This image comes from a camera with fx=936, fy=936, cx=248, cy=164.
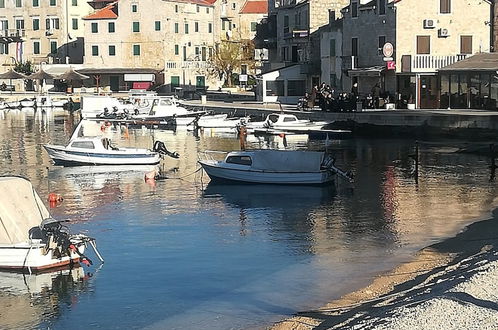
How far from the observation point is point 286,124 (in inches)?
2484

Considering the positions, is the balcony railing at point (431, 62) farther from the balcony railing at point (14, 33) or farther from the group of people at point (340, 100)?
the balcony railing at point (14, 33)

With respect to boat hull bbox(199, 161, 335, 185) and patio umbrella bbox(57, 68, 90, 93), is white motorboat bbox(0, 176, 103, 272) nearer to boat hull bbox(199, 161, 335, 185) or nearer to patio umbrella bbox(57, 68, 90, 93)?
boat hull bbox(199, 161, 335, 185)

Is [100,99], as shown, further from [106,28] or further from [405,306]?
[405,306]

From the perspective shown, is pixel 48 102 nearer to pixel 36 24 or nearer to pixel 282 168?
pixel 36 24

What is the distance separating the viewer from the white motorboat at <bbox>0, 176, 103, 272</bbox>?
77.6ft

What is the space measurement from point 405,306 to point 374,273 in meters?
6.64

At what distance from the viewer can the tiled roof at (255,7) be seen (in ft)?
422

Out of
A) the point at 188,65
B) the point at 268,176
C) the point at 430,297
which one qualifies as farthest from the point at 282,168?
the point at 188,65

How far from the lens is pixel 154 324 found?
19750 millimetres

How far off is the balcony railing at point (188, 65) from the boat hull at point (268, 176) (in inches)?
2891

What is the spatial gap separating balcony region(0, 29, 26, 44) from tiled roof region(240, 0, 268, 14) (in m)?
29.7

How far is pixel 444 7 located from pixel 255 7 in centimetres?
6670

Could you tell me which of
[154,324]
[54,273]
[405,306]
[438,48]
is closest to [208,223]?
[54,273]

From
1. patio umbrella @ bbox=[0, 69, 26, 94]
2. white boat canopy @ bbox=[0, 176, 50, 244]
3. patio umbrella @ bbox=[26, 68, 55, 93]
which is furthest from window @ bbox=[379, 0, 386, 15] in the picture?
patio umbrella @ bbox=[0, 69, 26, 94]
